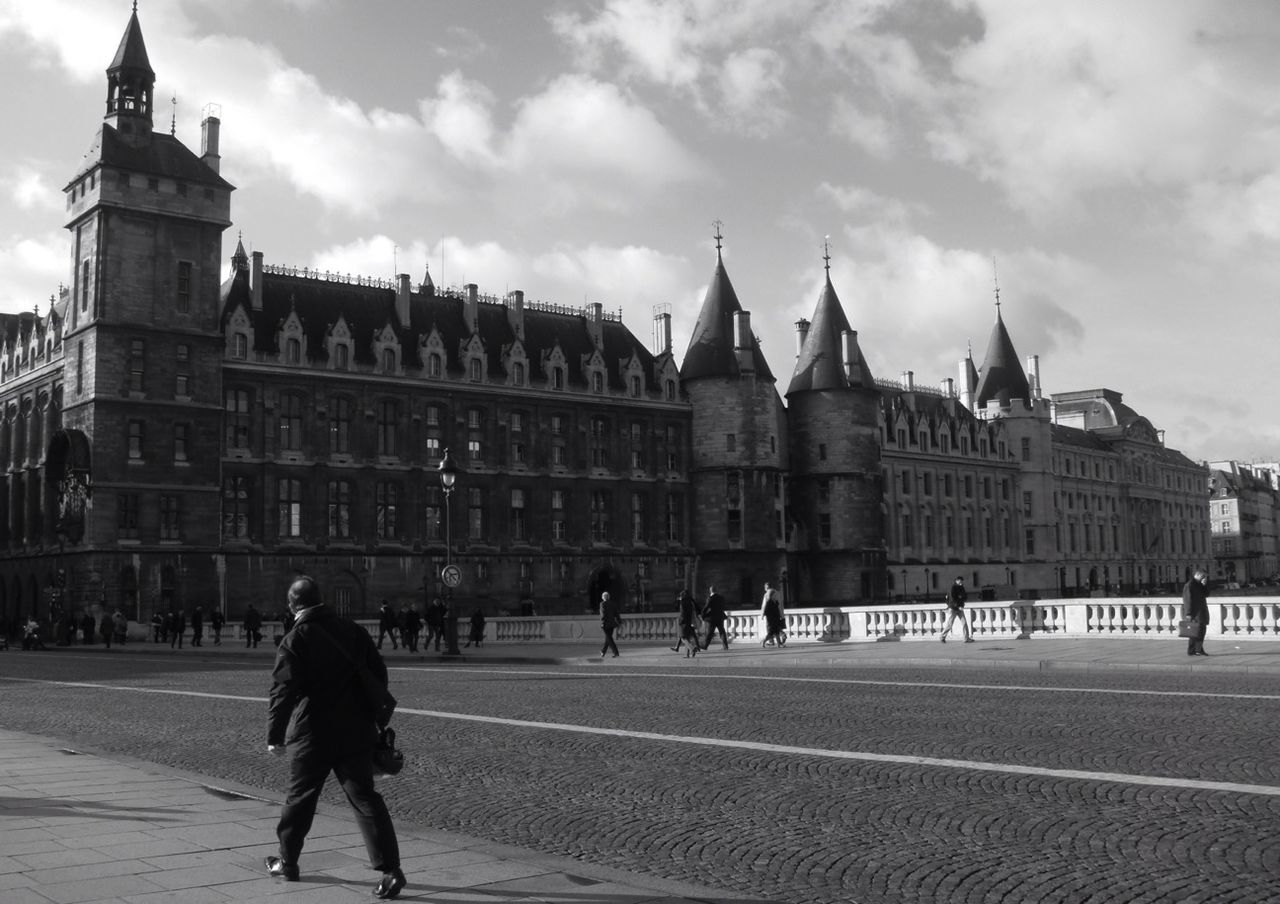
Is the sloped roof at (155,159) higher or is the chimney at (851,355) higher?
the sloped roof at (155,159)

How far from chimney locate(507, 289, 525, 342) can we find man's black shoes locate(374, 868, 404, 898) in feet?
223

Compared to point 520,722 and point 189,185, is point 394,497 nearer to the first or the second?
point 189,185

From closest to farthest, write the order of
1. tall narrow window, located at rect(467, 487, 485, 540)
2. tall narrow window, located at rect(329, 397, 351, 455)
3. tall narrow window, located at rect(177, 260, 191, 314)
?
tall narrow window, located at rect(177, 260, 191, 314), tall narrow window, located at rect(329, 397, 351, 455), tall narrow window, located at rect(467, 487, 485, 540)

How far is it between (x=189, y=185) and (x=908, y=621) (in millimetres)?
42776

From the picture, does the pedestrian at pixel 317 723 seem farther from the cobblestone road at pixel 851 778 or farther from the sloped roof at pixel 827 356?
the sloped roof at pixel 827 356

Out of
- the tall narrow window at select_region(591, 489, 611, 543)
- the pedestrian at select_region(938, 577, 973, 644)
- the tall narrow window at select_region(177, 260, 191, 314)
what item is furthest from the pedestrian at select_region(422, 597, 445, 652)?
the tall narrow window at select_region(591, 489, 611, 543)

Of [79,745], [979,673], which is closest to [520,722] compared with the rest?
[79,745]

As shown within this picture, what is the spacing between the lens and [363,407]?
219 feet

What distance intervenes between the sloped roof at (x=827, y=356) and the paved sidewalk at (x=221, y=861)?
73036 millimetres

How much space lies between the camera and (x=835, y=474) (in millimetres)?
80312

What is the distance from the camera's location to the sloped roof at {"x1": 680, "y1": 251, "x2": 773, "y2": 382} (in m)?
78.2

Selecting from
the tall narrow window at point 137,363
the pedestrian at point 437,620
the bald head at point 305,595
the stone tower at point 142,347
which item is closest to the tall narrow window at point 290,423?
the stone tower at point 142,347

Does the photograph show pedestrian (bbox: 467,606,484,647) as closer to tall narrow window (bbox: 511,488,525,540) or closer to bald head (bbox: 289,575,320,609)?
tall narrow window (bbox: 511,488,525,540)

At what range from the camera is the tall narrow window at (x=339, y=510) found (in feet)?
212
